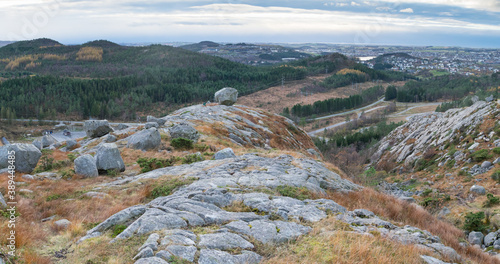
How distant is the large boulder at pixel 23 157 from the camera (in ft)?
61.6

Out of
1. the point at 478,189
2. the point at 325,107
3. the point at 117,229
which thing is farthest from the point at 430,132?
the point at 325,107

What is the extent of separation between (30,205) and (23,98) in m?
159

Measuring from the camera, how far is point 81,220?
37.0 ft

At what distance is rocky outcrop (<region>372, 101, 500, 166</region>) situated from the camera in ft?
128

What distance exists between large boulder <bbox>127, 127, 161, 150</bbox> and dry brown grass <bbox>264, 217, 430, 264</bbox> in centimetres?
1950

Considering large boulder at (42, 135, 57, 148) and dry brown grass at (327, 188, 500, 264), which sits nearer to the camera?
dry brown grass at (327, 188, 500, 264)

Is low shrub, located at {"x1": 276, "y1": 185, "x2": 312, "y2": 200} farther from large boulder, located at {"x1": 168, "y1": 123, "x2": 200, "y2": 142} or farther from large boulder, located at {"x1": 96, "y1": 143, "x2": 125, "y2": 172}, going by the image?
large boulder, located at {"x1": 168, "y1": 123, "x2": 200, "y2": 142}

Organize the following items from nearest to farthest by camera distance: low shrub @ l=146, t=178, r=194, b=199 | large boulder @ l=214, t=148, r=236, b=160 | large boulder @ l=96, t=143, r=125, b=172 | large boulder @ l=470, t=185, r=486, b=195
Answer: low shrub @ l=146, t=178, r=194, b=199 → large boulder @ l=96, t=143, r=125, b=172 → large boulder @ l=214, t=148, r=236, b=160 → large boulder @ l=470, t=185, r=486, b=195

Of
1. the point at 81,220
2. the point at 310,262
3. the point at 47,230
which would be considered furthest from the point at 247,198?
the point at 47,230

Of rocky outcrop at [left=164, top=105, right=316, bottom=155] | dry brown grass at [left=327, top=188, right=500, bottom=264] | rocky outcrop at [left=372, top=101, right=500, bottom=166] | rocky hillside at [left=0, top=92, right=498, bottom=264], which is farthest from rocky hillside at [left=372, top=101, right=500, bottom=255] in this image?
rocky outcrop at [left=164, top=105, right=316, bottom=155]

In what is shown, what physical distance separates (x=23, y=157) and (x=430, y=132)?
52.1 metres

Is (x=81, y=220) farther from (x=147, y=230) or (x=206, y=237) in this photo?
(x=206, y=237)

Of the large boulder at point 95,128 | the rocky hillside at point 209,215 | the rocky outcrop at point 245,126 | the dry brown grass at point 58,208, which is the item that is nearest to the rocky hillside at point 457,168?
the rocky hillside at point 209,215

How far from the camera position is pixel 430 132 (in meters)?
47.7
